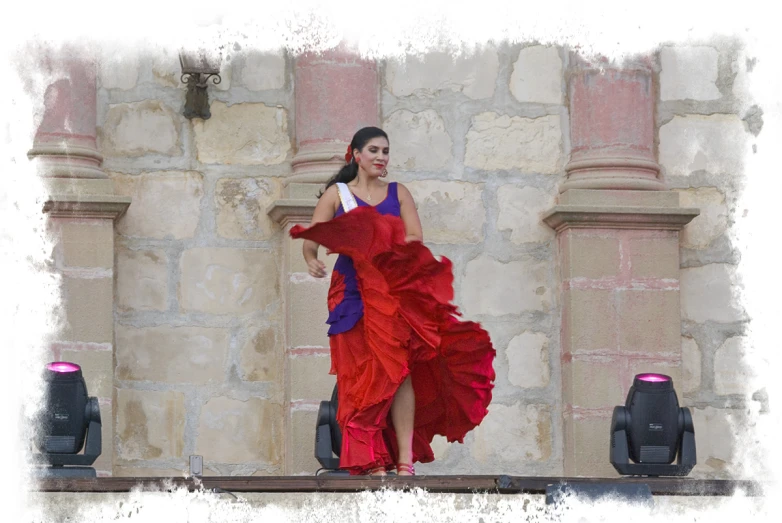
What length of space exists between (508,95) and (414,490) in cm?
408

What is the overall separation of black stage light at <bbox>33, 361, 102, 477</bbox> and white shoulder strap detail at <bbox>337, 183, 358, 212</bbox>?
144cm

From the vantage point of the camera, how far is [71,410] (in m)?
7.48

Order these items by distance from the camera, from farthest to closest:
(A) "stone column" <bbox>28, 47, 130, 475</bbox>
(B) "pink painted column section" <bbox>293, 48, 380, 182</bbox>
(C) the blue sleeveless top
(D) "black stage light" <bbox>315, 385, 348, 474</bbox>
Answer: (B) "pink painted column section" <bbox>293, 48, 380, 182</bbox>
(A) "stone column" <bbox>28, 47, 130, 475</bbox>
(D) "black stage light" <bbox>315, 385, 348, 474</bbox>
(C) the blue sleeveless top

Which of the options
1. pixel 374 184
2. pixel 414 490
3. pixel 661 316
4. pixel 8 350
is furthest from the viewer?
pixel 661 316

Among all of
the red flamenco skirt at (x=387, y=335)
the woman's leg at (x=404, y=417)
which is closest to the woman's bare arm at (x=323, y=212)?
the red flamenco skirt at (x=387, y=335)

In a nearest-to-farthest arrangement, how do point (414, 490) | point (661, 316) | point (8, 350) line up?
point (414, 490)
point (8, 350)
point (661, 316)

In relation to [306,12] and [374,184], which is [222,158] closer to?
[306,12]

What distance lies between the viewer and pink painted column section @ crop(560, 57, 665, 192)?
30.8 feet

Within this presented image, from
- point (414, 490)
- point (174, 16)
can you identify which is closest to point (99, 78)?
point (174, 16)

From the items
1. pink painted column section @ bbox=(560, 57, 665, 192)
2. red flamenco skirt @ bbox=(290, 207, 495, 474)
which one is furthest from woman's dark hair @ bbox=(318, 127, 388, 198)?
pink painted column section @ bbox=(560, 57, 665, 192)

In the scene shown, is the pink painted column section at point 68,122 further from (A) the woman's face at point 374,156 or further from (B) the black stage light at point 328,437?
(A) the woman's face at point 374,156

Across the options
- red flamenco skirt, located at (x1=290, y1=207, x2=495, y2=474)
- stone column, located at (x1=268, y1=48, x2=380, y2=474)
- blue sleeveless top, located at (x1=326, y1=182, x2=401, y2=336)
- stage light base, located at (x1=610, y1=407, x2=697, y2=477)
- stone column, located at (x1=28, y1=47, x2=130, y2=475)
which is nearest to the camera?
red flamenco skirt, located at (x1=290, y1=207, x2=495, y2=474)

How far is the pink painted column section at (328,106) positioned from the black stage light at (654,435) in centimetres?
230

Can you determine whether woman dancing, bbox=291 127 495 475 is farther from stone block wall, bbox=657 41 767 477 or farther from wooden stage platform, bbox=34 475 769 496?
stone block wall, bbox=657 41 767 477
